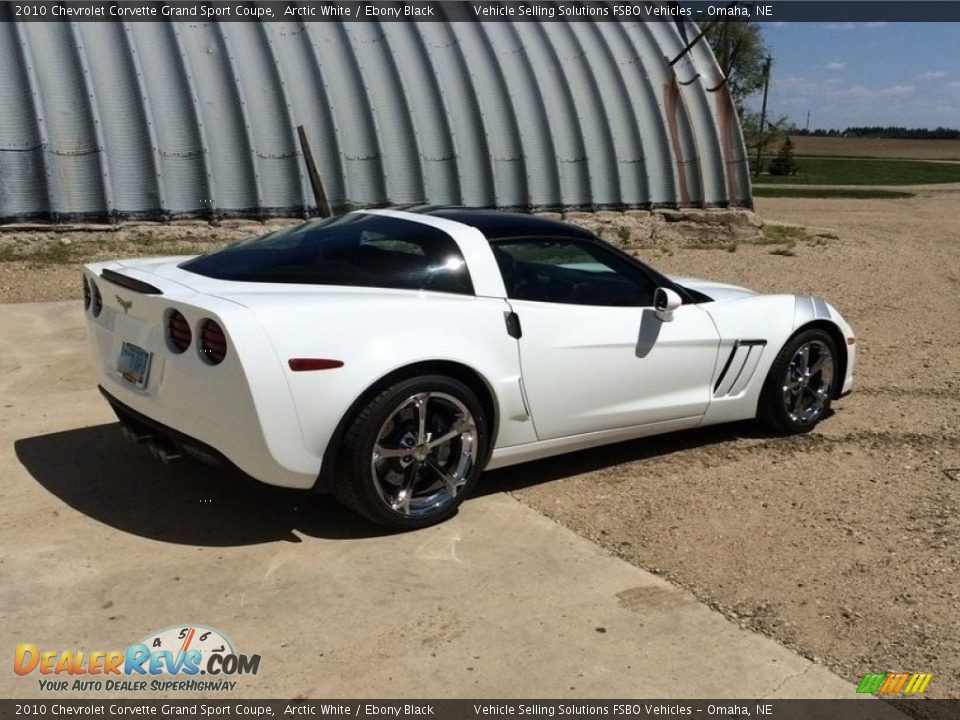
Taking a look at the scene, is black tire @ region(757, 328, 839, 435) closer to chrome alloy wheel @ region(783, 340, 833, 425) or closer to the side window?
chrome alloy wheel @ region(783, 340, 833, 425)

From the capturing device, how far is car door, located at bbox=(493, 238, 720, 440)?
428 cm

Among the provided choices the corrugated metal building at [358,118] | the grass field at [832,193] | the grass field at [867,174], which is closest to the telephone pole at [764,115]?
the grass field at [867,174]

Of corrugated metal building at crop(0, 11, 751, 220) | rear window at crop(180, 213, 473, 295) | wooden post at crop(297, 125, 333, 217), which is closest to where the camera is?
rear window at crop(180, 213, 473, 295)

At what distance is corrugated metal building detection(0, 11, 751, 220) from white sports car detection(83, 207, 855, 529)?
733 cm

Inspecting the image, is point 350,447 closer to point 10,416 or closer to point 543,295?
point 543,295

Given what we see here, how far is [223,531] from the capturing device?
391 cm

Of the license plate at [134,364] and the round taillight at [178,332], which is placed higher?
the round taillight at [178,332]

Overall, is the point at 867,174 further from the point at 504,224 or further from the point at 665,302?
the point at 504,224

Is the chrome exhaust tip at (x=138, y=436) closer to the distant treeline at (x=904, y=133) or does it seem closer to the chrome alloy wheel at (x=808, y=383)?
the chrome alloy wheel at (x=808, y=383)

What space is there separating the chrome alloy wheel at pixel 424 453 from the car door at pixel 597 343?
0.41 metres

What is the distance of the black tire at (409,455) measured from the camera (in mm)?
3688

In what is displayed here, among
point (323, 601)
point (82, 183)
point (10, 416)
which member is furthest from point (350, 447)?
point (82, 183)

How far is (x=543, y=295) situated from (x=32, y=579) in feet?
8.04
